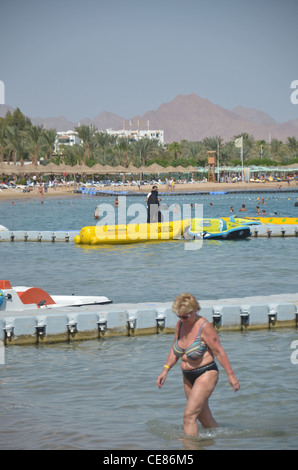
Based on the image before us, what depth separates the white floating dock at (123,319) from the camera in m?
13.1

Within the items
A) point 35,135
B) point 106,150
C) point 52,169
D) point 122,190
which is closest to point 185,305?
point 52,169

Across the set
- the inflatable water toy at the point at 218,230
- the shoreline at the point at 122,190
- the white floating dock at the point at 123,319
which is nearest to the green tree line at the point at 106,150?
the shoreline at the point at 122,190

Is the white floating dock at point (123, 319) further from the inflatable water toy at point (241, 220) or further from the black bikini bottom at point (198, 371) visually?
the inflatable water toy at point (241, 220)

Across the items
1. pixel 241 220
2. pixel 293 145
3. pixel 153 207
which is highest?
pixel 293 145

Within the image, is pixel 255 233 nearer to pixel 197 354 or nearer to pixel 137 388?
pixel 137 388

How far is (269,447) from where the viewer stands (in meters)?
8.14

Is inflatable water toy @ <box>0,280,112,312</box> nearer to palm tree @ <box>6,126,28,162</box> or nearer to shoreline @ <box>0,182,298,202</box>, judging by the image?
shoreline @ <box>0,182,298,202</box>

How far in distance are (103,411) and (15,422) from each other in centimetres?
117

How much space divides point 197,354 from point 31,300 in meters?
7.84

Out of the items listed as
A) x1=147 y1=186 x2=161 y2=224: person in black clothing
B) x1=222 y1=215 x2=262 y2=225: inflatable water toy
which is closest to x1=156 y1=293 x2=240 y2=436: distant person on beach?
x1=147 y1=186 x2=161 y2=224: person in black clothing

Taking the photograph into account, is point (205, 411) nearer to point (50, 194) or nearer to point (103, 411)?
point (103, 411)

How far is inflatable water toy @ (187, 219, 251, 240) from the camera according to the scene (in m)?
31.5

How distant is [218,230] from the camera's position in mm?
31688

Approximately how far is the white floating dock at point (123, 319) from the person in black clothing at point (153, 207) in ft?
45.2
